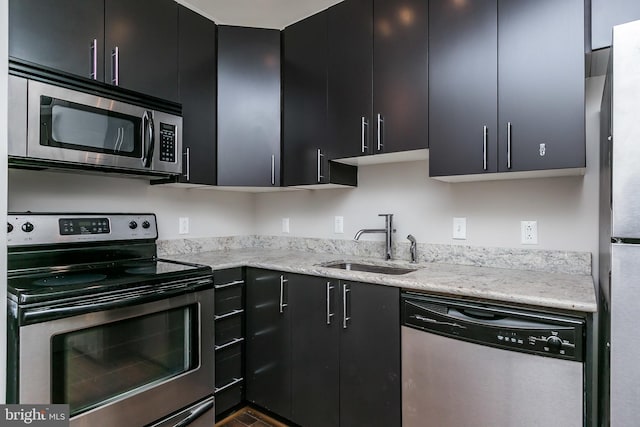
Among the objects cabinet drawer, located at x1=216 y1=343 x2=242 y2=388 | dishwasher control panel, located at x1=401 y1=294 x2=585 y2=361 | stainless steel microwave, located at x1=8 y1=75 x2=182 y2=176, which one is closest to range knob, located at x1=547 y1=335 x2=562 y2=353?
dishwasher control panel, located at x1=401 y1=294 x2=585 y2=361

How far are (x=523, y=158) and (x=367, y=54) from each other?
100 cm

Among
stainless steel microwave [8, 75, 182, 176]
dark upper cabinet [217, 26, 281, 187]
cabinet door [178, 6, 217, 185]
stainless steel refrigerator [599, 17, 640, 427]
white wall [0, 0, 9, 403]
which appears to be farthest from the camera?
dark upper cabinet [217, 26, 281, 187]

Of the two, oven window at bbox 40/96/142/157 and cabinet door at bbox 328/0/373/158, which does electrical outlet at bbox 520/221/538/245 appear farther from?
oven window at bbox 40/96/142/157

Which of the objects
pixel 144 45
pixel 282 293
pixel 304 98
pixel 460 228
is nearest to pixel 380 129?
pixel 304 98

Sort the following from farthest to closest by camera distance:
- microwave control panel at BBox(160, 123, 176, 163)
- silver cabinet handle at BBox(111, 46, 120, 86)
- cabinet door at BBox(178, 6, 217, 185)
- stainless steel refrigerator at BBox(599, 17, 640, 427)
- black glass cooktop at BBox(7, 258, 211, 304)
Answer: cabinet door at BBox(178, 6, 217, 185) < microwave control panel at BBox(160, 123, 176, 163) < silver cabinet handle at BBox(111, 46, 120, 86) < black glass cooktop at BBox(7, 258, 211, 304) < stainless steel refrigerator at BBox(599, 17, 640, 427)

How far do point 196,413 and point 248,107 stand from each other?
1.77 meters

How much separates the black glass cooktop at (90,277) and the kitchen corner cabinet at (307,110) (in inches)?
34.3

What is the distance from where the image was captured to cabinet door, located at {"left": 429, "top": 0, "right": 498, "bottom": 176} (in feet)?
5.16

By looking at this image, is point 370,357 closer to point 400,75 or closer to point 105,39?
point 400,75

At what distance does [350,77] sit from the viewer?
2.03 m

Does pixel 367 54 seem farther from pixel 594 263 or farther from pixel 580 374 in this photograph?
pixel 580 374

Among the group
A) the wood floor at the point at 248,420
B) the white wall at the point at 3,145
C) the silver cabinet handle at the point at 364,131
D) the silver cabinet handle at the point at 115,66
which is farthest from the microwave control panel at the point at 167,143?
the wood floor at the point at 248,420

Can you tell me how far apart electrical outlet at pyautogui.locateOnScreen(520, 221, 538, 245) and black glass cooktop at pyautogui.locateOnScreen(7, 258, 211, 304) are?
160 cm

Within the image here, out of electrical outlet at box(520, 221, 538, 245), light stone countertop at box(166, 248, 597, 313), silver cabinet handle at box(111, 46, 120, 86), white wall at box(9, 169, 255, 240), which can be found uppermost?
silver cabinet handle at box(111, 46, 120, 86)
